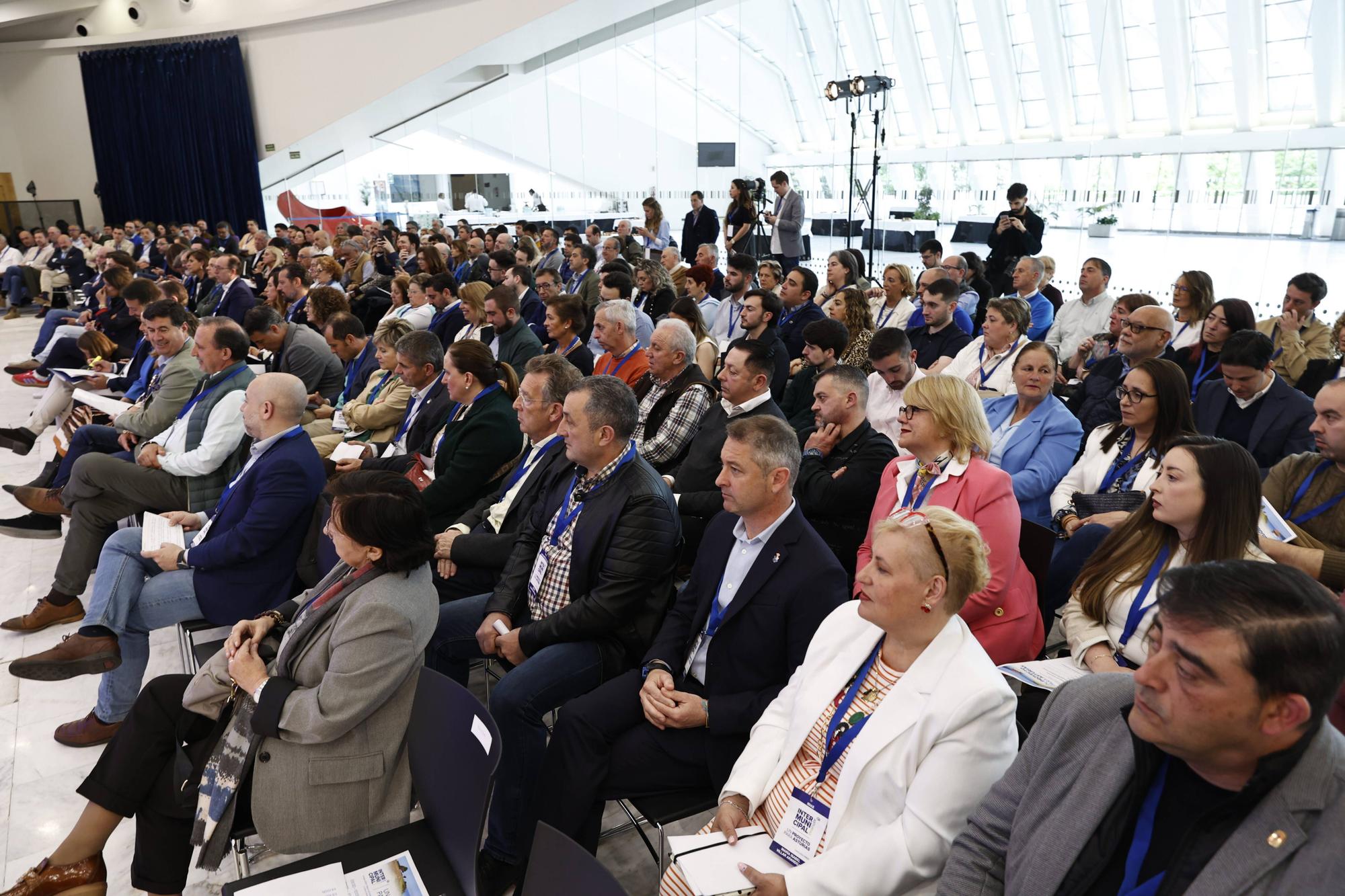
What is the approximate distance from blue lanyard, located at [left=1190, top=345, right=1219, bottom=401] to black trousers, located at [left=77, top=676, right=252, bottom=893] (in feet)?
15.0

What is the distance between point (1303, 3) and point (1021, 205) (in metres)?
2.59

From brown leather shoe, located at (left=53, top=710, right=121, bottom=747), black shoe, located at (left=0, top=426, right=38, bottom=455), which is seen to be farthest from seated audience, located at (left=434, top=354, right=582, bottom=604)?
black shoe, located at (left=0, top=426, right=38, bottom=455)

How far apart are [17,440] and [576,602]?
5192 mm

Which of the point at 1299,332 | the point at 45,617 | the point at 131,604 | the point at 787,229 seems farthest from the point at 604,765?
the point at 787,229

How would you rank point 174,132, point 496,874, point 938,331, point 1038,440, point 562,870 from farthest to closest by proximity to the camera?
point 174,132
point 938,331
point 1038,440
point 496,874
point 562,870

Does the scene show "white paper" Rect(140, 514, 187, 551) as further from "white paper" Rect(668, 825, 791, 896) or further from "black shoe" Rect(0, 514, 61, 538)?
"white paper" Rect(668, 825, 791, 896)

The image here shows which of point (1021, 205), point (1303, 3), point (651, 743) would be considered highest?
point (1303, 3)

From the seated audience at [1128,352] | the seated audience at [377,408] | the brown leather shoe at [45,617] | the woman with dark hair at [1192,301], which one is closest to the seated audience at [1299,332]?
the woman with dark hair at [1192,301]

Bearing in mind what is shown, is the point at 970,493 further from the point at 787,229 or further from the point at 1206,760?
the point at 787,229

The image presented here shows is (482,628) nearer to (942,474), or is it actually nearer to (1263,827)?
(942,474)

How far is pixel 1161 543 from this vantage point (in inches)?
89.4

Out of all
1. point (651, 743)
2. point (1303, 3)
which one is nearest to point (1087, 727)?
point (651, 743)

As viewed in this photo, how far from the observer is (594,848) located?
2.34 meters

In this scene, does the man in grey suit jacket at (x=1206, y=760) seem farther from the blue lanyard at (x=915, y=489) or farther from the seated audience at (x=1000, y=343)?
the seated audience at (x=1000, y=343)
